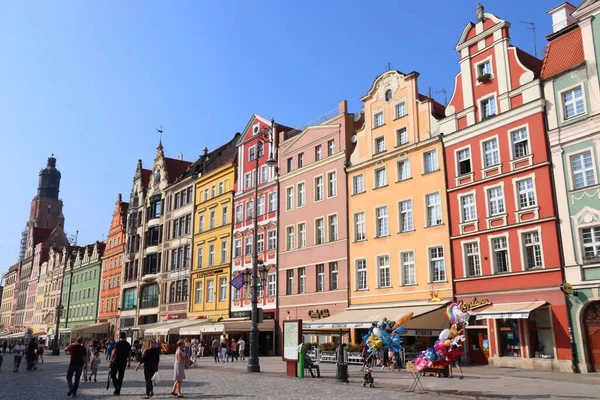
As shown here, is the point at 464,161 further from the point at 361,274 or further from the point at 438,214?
the point at 361,274

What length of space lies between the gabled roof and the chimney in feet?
6.17

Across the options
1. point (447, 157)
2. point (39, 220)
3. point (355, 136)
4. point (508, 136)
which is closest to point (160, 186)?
point (355, 136)

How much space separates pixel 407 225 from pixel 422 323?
22.3 feet

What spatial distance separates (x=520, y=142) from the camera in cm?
2666

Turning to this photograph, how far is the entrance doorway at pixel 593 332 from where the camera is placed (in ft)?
73.8

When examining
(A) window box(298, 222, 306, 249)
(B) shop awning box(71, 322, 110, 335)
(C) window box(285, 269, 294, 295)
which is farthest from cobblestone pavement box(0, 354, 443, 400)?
(B) shop awning box(71, 322, 110, 335)

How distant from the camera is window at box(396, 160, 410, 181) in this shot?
32438 mm

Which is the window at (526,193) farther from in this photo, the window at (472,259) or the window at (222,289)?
the window at (222,289)

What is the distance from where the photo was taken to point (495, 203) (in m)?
27.4

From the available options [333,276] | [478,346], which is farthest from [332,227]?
[478,346]

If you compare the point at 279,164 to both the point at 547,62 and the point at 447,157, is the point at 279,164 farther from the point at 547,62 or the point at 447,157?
the point at 547,62

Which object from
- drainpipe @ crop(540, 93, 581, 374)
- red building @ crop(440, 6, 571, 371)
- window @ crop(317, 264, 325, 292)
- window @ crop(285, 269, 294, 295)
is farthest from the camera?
window @ crop(285, 269, 294, 295)

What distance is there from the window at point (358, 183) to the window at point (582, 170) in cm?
1370

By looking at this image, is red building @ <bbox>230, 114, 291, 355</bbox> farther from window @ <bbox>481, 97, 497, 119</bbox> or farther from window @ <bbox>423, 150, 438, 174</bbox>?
window @ <bbox>481, 97, 497, 119</bbox>
